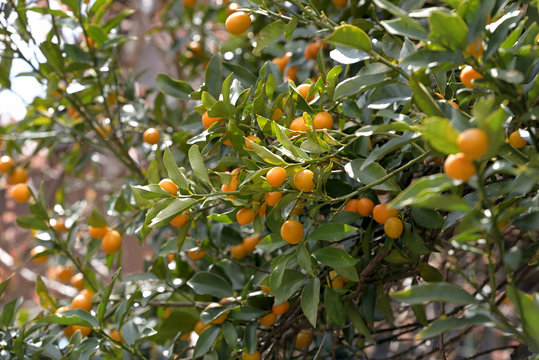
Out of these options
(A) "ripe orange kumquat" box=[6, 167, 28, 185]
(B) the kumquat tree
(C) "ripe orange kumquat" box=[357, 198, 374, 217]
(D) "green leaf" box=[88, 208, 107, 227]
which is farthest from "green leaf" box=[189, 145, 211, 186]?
(A) "ripe orange kumquat" box=[6, 167, 28, 185]

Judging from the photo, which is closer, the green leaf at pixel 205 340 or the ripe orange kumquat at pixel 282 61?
the green leaf at pixel 205 340

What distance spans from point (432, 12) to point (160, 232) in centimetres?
102

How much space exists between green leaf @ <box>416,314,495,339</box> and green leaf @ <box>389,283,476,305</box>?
0.06 feet

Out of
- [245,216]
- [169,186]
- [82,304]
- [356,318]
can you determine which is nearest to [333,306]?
[356,318]

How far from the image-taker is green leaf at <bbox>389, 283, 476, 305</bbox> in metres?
0.50

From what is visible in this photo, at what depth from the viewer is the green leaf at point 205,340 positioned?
85 cm

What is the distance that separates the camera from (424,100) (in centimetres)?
49

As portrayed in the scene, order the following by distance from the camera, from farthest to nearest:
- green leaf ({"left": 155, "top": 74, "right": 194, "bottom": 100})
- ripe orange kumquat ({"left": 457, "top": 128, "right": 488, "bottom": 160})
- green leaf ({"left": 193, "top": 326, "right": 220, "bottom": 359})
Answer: green leaf ({"left": 155, "top": 74, "right": 194, "bottom": 100}) → green leaf ({"left": 193, "top": 326, "right": 220, "bottom": 359}) → ripe orange kumquat ({"left": 457, "top": 128, "right": 488, "bottom": 160})

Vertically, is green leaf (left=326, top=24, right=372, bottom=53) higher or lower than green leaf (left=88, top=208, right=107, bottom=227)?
higher

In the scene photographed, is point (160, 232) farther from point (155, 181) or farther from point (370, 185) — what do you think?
point (370, 185)

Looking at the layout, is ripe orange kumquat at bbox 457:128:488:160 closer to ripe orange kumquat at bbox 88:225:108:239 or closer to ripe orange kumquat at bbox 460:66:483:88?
ripe orange kumquat at bbox 460:66:483:88

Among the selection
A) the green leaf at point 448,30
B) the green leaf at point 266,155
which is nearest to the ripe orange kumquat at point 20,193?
the green leaf at point 266,155

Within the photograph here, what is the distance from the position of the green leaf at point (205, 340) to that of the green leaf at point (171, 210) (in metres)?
0.30

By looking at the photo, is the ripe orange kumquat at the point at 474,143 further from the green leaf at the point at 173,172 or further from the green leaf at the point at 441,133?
the green leaf at the point at 173,172
